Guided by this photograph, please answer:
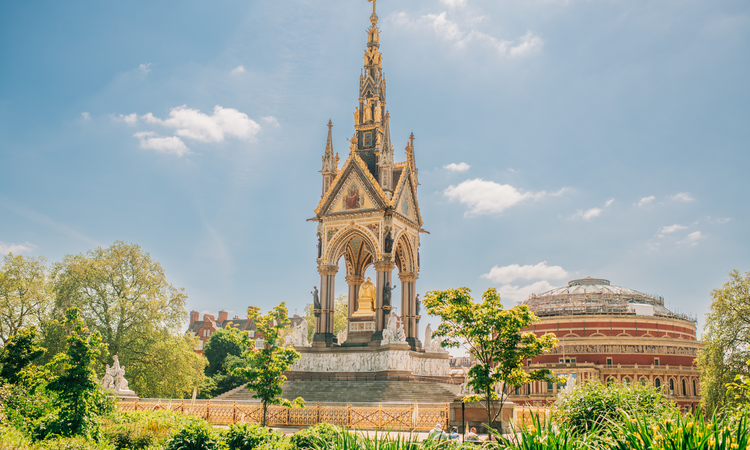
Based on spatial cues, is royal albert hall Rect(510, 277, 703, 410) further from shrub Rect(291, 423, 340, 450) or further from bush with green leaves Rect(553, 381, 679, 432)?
shrub Rect(291, 423, 340, 450)

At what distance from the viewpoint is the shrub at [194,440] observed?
12.0 meters

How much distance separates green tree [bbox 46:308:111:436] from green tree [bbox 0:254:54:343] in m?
24.4

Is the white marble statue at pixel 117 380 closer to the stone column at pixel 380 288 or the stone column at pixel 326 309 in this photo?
the stone column at pixel 326 309

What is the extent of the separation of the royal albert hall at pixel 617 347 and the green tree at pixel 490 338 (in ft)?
148

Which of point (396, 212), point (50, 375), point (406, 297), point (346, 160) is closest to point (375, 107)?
point (346, 160)

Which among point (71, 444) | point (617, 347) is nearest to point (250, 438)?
point (71, 444)

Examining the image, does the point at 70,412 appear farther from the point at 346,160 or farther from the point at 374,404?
the point at 346,160

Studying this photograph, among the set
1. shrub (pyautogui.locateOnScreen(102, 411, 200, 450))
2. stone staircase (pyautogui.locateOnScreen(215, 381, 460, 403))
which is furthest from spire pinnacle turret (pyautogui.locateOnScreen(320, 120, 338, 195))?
shrub (pyautogui.locateOnScreen(102, 411, 200, 450))

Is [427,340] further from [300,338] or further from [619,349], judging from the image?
[619,349]

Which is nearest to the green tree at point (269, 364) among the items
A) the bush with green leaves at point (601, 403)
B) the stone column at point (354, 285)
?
the bush with green leaves at point (601, 403)

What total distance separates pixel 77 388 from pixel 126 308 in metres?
24.1

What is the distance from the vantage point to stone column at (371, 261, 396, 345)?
110 ft

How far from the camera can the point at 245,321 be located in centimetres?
9412

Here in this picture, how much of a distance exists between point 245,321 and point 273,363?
76937 millimetres
